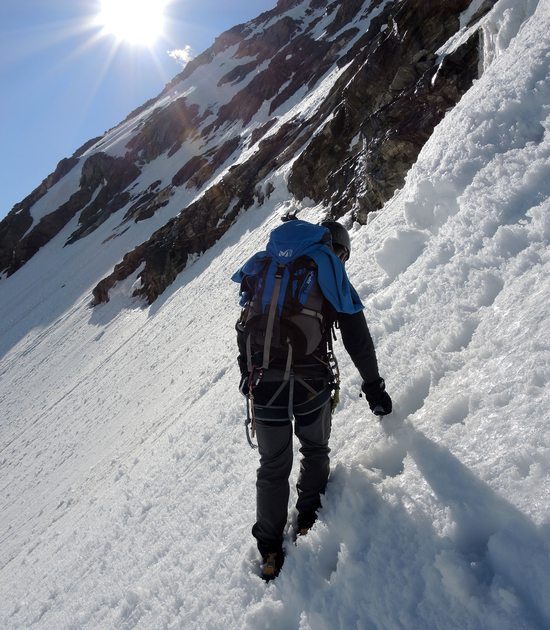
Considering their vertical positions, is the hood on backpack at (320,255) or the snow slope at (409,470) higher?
the hood on backpack at (320,255)

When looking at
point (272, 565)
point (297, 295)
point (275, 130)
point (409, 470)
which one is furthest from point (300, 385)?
point (275, 130)

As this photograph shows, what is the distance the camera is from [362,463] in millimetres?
2918

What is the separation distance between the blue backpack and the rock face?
769 cm

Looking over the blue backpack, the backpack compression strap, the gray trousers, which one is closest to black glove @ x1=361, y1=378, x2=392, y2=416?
the gray trousers

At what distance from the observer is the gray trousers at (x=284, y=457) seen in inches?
108

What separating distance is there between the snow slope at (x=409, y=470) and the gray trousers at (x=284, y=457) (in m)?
0.17

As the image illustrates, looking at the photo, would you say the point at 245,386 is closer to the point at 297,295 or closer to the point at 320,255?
the point at 297,295

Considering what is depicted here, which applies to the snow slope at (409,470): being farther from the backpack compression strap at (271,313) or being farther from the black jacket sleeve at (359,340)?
the backpack compression strap at (271,313)

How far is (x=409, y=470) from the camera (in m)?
2.55

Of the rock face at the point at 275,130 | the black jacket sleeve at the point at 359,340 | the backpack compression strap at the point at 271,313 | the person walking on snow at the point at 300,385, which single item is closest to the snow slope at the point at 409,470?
the person walking on snow at the point at 300,385

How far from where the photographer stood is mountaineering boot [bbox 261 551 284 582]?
8.84ft

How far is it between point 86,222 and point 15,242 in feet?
48.8

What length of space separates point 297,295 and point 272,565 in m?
1.71

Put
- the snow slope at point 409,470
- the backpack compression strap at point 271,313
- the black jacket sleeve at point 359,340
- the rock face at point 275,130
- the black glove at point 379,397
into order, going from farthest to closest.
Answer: the rock face at point 275,130 < the black glove at point 379,397 < the black jacket sleeve at point 359,340 < the backpack compression strap at point 271,313 < the snow slope at point 409,470
